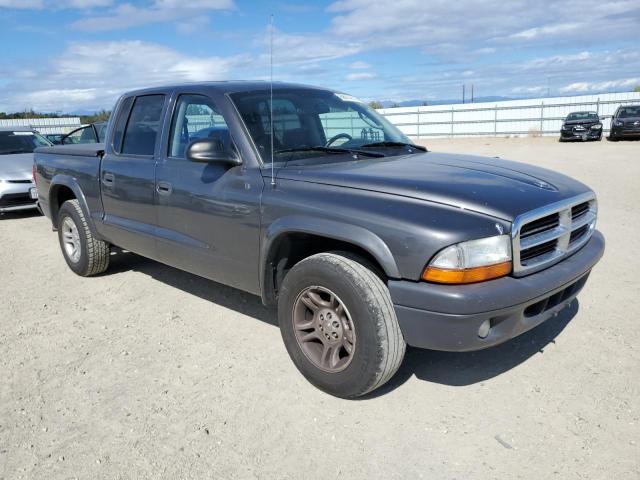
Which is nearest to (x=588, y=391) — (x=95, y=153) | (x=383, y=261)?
(x=383, y=261)

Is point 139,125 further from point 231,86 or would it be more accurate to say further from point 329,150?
point 329,150

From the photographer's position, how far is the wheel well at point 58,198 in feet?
19.4

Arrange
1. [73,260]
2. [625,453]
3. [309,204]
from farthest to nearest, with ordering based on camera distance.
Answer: [73,260], [309,204], [625,453]

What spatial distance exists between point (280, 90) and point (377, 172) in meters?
1.32

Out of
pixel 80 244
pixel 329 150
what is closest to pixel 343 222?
Result: pixel 329 150

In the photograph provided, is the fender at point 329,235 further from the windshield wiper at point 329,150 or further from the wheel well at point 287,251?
the windshield wiper at point 329,150

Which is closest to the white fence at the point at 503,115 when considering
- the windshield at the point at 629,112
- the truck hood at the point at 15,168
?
the windshield at the point at 629,112

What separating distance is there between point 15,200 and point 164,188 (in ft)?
21.7

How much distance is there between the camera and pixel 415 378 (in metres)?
3.39

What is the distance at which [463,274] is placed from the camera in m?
2.62

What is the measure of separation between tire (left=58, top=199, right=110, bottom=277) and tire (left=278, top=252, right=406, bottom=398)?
2.93 metres

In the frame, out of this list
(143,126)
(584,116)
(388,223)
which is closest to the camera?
(388,223)

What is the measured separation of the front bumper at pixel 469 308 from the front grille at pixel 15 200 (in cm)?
856

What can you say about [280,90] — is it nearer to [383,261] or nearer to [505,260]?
[383,261]
